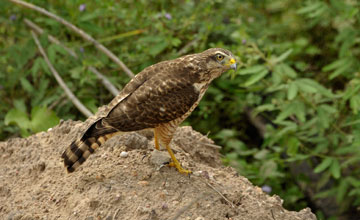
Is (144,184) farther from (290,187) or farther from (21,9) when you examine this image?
(21,9)

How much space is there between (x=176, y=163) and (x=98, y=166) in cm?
57

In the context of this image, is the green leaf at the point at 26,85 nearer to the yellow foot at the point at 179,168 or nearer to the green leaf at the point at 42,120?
the green leaf at the point at 42,120

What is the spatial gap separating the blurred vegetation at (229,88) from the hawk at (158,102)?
1.74m

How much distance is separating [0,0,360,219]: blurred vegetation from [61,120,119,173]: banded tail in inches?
76.8

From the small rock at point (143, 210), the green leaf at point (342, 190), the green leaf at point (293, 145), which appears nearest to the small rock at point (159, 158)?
the small rock at point (143, 210)

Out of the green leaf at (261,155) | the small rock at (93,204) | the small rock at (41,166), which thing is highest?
the small rock at (41,166)

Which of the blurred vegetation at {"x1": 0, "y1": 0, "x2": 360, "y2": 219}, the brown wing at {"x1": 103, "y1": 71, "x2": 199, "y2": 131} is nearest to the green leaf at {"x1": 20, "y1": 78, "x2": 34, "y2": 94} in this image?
Answer: the blurred vegetation at {"x1": 0, "y1": 0, "x2": 360, "y2": 219}

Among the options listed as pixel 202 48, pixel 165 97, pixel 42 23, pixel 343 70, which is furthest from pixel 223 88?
pixel 165 97

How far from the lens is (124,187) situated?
373 centimetres

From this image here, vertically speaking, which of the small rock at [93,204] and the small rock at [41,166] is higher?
the small rock at [41,166]

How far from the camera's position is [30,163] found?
4355mm

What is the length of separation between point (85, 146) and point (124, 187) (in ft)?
1.35

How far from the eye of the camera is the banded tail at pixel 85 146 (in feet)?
12.7

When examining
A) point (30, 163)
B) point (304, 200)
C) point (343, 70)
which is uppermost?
point (30, 163)
